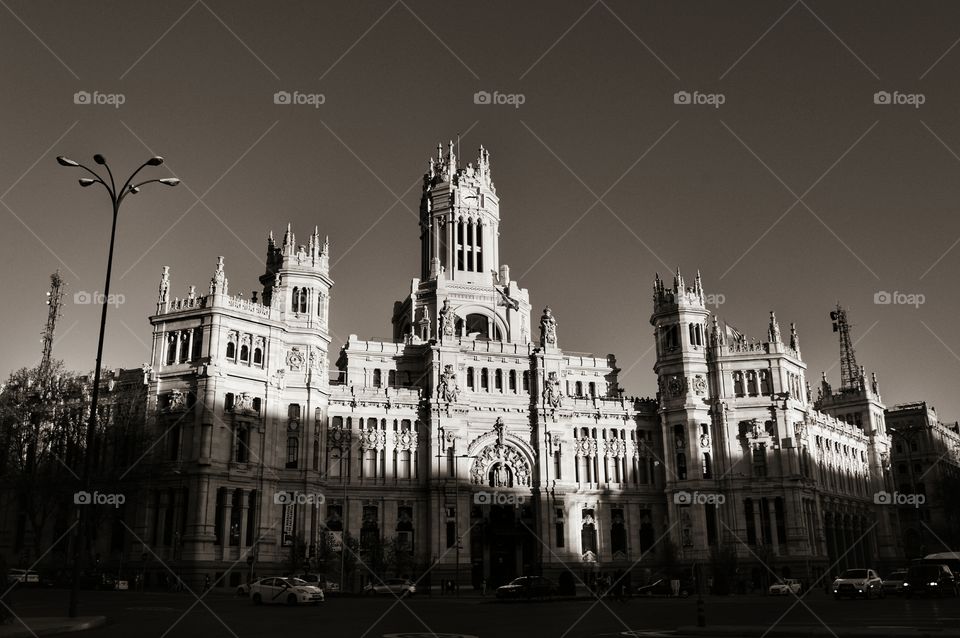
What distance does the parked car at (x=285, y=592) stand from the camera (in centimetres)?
4278

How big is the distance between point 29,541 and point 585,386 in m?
57.0

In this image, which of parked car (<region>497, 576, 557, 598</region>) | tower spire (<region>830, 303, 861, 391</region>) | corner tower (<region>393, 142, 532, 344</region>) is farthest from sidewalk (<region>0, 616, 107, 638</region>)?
tower spire (<region>830, 303, 861, 391</region>)

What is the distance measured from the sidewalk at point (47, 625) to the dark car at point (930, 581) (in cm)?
4249

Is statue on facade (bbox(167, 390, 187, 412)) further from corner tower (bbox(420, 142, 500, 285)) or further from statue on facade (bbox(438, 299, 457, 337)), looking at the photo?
corner tower (bbox(420, 142, 500, 285))

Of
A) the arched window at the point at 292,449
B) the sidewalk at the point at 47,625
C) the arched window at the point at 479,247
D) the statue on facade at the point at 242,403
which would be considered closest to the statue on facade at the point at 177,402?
the statue on facade at the point at 242,403

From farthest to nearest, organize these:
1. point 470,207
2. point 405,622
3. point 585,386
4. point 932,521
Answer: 1. point 932,521
2. point 470,207
3. point 585,386
4. point 405,622

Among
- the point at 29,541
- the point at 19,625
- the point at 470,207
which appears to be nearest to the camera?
the point at 19,625

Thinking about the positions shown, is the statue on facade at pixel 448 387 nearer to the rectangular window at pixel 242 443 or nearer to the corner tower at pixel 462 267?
the corner tower at pixel 462 267

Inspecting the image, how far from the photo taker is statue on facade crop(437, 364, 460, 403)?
8444 cm

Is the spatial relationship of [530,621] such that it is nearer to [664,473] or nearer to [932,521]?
[664,473]

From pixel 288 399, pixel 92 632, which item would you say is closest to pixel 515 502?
pixel 288 399

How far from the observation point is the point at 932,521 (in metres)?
131


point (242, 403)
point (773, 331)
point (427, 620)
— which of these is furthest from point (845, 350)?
point (427, 620)

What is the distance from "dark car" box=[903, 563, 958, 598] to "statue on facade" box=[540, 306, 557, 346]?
152 ft
